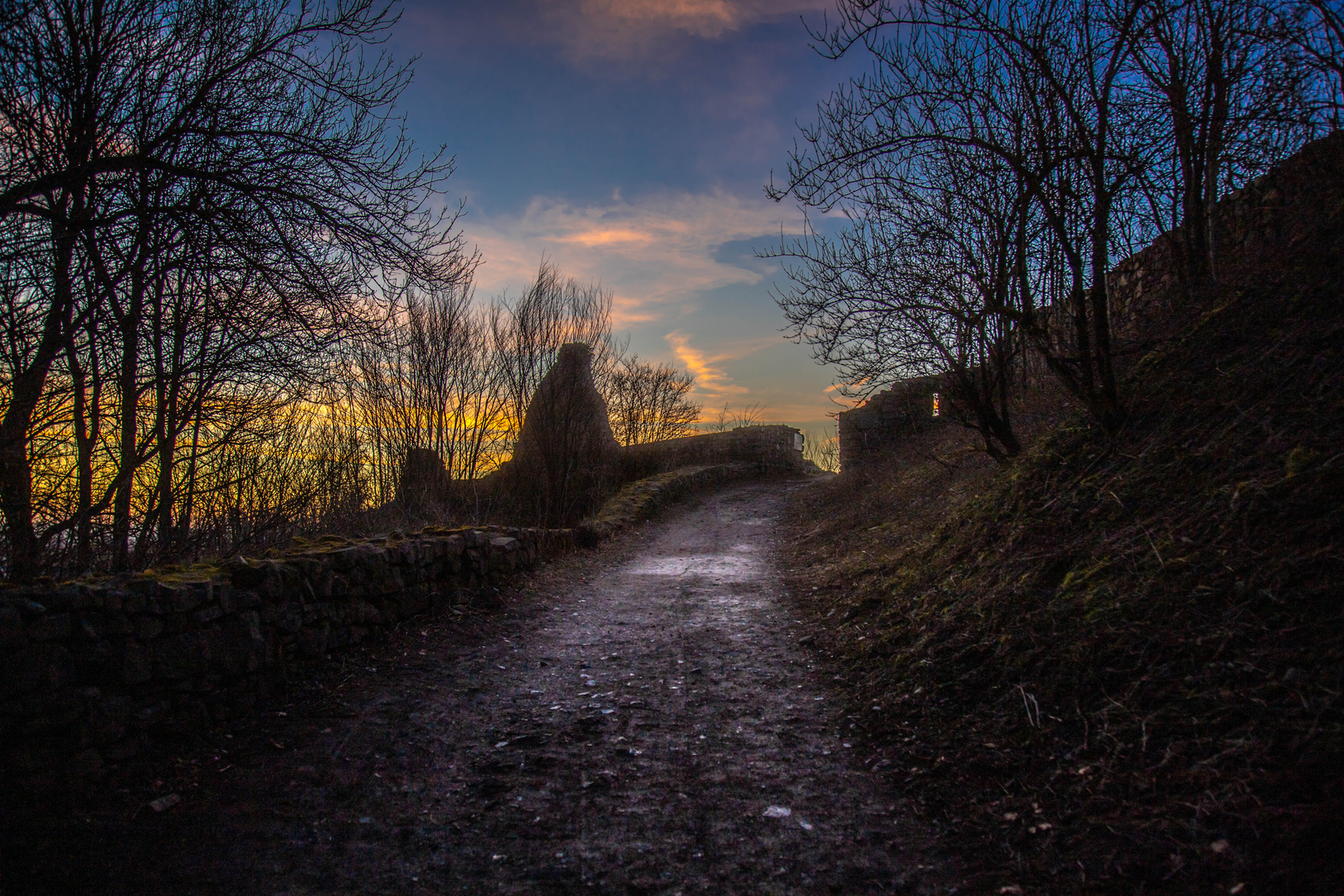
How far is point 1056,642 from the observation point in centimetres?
331

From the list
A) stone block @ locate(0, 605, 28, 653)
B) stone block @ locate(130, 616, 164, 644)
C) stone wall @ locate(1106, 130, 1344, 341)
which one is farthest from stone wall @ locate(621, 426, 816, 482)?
stone block @ locate(0, 605, 28, 653)

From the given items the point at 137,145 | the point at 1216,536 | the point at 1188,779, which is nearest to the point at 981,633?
the point at 1216,536

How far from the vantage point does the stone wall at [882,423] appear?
15.5m

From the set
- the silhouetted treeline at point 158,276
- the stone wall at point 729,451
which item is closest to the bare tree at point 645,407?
the stone wall at point 729,451

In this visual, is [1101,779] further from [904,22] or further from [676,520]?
[676,520]

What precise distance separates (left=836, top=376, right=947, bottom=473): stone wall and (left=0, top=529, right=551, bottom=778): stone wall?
40.4ft

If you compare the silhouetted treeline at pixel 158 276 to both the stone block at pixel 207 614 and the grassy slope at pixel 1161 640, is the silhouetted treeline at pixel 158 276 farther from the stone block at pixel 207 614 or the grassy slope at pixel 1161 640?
the grassy slope at pixel 1161 640

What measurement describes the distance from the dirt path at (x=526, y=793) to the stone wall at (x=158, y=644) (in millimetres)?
304

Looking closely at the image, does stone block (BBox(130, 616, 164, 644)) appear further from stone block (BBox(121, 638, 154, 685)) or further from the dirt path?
the dirt path

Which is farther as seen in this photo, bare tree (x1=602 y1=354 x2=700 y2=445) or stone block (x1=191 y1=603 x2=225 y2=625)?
bare tree (x1=602 y1=354 x2=700 y2=445)

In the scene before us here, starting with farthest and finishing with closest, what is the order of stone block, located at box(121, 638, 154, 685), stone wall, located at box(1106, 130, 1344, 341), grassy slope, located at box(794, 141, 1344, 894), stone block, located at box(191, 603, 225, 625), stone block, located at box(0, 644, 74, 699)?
1. stone wall, located at box(1106, 130, 1344, 341)
2. stone block, located at box(191, 603, 225, 625)
3. stone block, located at box(121, 638, 154, 685)
4. stone block, located at box(0, 644, 74, 699)
5. grassy slope, located at box(794, 141, 1344, 894)

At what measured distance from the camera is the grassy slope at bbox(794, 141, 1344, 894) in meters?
2.11

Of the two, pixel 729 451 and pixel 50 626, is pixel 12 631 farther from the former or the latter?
pixel 729 451

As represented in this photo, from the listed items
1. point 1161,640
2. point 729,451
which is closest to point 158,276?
point 1161,640
